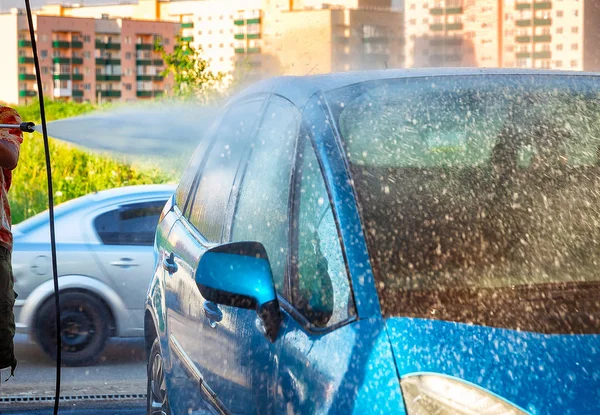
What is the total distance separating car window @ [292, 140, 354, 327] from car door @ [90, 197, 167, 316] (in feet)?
16.7

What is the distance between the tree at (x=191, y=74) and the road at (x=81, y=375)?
6988mm

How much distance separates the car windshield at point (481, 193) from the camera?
7.79ft

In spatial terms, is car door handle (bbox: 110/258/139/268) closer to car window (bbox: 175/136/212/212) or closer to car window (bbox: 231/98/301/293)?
car window (bbox: 175/136/212/212)

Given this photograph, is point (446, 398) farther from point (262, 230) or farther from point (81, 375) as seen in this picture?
point (81, 375)

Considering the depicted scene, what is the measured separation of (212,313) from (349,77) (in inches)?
31.2

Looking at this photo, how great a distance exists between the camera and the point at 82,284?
7.91 metres

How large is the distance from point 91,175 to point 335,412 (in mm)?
14353

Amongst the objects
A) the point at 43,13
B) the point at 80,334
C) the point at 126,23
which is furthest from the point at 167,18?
the point at 80,334

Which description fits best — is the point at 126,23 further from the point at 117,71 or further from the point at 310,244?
the point at 310,244

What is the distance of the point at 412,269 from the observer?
2.51 metres

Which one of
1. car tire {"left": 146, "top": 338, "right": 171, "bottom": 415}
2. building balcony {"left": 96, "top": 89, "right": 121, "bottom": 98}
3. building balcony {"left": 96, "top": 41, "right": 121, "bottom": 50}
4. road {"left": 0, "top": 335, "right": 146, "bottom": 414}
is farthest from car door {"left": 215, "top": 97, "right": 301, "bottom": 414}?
building balcony {"left": 96, "top": 41, "right": 121, "bottom": 50}

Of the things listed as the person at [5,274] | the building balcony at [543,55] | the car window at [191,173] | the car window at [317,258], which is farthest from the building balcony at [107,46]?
the car window at [317,258]

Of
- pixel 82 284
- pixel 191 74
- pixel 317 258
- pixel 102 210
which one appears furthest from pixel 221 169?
pixel 191 74

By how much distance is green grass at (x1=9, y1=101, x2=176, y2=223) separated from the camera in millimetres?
15281
